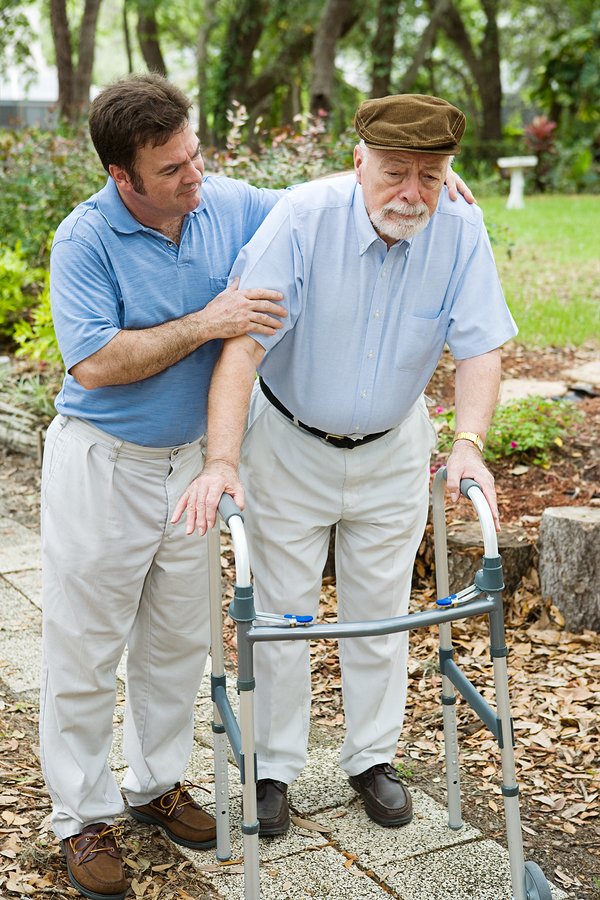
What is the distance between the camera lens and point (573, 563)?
418 cm

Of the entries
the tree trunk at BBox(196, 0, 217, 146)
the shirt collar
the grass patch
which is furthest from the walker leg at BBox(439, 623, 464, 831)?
the tree trunk at BBox(196, 0, 217, 146)

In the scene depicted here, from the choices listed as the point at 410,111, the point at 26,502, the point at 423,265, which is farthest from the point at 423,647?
the point at 26,502

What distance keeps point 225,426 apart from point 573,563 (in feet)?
6.90

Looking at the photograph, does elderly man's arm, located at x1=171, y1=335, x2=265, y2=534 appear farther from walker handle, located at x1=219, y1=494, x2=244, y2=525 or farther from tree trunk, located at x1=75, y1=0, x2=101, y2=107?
tree trunk, located at x1=75, y1=0, x2=101, y2=107

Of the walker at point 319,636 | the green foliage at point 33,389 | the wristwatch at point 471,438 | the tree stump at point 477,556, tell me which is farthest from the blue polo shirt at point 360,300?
the green foliage at point 33,389

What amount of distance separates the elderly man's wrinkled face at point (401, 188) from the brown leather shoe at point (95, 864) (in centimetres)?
178

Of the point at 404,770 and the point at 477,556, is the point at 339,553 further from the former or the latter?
the point at 477,556

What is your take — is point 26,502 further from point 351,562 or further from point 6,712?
point 351,562

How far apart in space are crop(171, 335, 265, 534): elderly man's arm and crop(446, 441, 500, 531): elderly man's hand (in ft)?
1.75

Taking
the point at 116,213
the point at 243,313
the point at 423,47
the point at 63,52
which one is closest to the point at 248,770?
the point at 243,313

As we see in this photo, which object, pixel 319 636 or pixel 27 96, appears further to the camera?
pixel 27 96

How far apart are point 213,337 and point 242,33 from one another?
17477 millimetres

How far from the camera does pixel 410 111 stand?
2490mm

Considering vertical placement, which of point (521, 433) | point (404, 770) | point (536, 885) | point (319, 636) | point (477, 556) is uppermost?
point (319, 636)
